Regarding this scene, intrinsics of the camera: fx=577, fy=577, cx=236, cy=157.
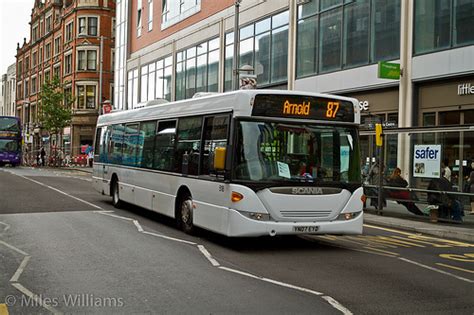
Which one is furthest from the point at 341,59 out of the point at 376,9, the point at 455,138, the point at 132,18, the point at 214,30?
the point at 132,18

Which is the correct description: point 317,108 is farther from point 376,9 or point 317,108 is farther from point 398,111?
point 376,9

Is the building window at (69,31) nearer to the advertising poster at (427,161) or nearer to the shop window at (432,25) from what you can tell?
the shop window at (432,25)

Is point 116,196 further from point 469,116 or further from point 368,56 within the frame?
point 368,56

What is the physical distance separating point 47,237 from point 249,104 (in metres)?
4.60

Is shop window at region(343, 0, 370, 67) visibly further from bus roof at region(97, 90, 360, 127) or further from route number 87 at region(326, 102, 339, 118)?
route number 87 at region(326, 102, 339, 118)

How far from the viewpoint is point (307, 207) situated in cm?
992

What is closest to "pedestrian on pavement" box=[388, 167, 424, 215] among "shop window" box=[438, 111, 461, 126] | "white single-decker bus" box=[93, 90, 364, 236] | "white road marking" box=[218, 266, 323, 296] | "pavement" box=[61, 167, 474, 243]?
"pavement" box=[61, 167, 474, 243]

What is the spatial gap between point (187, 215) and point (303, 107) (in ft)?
10.9

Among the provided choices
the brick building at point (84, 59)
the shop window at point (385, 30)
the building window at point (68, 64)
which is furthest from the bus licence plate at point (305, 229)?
the building window at point (68, 64)

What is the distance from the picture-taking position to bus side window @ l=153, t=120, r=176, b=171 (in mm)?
12672

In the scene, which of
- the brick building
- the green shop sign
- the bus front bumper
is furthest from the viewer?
the brick building

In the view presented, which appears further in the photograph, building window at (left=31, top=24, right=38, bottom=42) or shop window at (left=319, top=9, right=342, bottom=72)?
building window at (left=31, top=24, right=38, bottom=42)

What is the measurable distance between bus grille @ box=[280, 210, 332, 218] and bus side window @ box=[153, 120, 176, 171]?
358 cm

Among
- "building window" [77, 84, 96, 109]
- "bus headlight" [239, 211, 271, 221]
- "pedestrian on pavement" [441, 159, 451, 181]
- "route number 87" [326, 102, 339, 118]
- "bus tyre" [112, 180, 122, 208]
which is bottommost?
"bus tyre" [112, 180, 122, 208]
